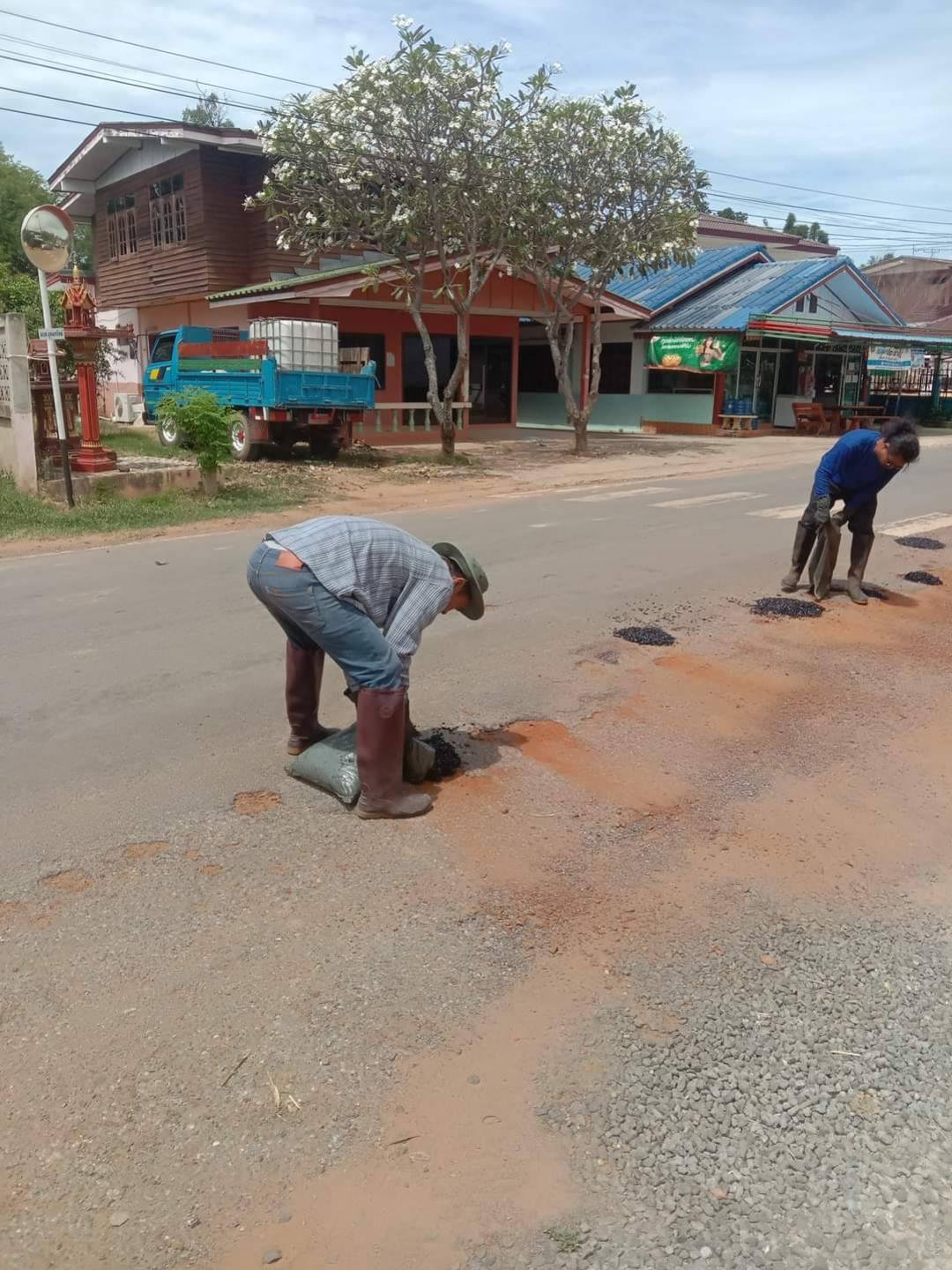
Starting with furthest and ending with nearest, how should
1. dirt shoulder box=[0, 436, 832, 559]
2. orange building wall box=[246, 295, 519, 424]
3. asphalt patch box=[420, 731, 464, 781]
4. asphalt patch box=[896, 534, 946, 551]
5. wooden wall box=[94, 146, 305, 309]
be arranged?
wooden wall box=[94, 146, 305, 309] < orange building wall box=[246, 295, 519, 424] < dirt shoulder box=[0, 436, 832, 559] < asphalt patch box=[896, 534, 946, 551] < asphalt patch box=[420, 731, 464, 781]

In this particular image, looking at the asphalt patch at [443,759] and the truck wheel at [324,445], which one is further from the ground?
→ the truck wheel at [324,445]

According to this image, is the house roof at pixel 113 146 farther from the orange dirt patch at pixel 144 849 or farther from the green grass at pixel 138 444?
the orange dirt patch at pixel 144 849

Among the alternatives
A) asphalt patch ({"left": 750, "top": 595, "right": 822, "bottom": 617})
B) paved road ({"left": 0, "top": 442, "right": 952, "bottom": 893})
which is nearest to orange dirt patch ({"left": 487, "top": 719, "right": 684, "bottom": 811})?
paved road ({"left": 0, "top": 442, "right": 952, "bottom": 893})

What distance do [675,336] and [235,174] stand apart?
11.5 metres

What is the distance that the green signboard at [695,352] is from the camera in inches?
1013

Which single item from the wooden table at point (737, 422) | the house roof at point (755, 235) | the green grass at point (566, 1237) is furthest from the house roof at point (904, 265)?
the green grass at point (566, 1237)

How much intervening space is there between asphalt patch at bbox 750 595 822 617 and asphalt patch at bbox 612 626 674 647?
102cm

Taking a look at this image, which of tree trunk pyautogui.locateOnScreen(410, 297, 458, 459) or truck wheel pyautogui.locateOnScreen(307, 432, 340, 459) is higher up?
tree trunk pyautogui.locateOnScreen(410, 297, 458, 459)

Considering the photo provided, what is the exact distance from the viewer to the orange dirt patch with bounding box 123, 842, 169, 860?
3805 millimetres

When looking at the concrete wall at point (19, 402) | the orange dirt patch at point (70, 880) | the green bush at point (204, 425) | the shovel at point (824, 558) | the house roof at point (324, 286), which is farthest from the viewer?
the house roof at point (324, 286)

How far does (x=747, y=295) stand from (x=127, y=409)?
16.4 meters

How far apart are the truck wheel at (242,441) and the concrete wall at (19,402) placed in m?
4.81

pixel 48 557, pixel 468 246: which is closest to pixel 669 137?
pixel 468 246

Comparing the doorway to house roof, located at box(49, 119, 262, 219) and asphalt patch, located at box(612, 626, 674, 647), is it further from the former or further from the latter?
asphalt patch, located at box(612, 626, 674, 647)
